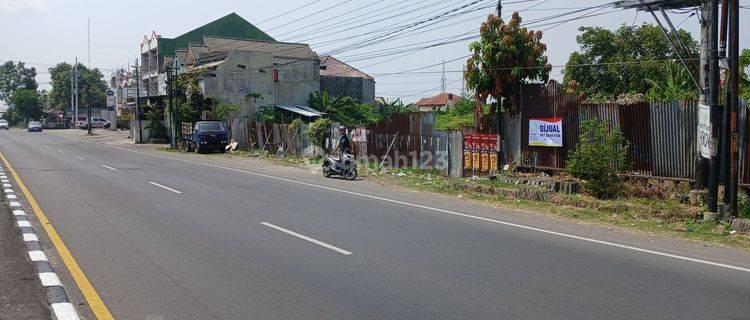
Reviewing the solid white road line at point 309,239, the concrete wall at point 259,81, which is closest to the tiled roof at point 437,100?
the concrete wall at point 259,81

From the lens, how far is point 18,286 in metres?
6.36

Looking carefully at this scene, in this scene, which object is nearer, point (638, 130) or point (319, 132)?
point (638, 130)

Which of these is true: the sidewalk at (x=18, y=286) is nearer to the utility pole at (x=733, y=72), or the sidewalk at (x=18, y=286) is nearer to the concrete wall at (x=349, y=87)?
the utility pole at (x=733, y=72)

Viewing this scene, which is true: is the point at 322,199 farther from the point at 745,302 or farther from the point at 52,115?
the point at 52,115

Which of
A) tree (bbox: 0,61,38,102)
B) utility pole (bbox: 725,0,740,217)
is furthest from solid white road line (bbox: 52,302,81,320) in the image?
tree (bbox: 0,61,38,102)

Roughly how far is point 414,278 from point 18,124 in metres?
125

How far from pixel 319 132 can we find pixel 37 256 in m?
21.1

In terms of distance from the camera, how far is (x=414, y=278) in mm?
6879

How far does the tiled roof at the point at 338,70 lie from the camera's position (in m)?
62.6

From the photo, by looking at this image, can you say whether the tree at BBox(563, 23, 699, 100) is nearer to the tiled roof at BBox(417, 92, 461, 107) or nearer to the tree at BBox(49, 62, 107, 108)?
the tiled roof at BBox(417, 92, 461, 107)

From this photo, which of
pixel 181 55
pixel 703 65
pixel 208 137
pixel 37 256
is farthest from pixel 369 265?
pixel 181 55

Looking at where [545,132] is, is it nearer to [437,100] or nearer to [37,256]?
[37,256]

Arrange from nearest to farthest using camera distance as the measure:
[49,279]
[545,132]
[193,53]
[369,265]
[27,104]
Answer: [49,279]
[369,265]
[545,132]
[193,53]
[27,104]

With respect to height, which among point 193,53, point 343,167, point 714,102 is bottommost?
point 343,167
